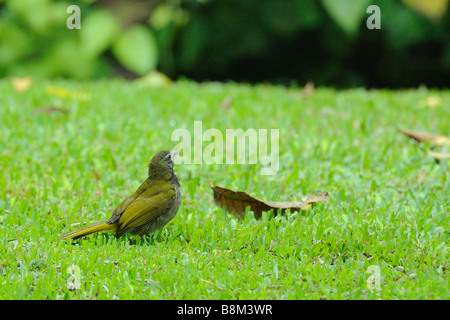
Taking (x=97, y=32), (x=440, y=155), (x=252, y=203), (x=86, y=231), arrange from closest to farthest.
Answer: (x=86, y=231)
(x=252, y=203)
(x=440, y=155)
(x=97, y=32)

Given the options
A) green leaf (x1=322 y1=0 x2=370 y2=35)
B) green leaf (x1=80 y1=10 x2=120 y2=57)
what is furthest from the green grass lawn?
green leaf (x1=80 y1=10 x2=120 y2=57)

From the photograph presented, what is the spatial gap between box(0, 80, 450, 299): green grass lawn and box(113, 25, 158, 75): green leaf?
1721 mm

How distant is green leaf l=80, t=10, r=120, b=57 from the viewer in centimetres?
825

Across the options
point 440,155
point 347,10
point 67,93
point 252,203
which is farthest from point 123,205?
point 347,10

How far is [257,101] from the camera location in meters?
6.48

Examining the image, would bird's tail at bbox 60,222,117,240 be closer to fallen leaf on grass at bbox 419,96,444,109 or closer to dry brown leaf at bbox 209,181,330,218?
dry brown leaf at bbox 209,181,330,218

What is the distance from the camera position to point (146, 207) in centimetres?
340

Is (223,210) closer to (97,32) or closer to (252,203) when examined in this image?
(252,203)

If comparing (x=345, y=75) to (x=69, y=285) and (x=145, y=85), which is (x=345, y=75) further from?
(x=69, y=285)

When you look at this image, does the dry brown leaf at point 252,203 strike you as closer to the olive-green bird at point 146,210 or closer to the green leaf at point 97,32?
the olive-green bird at point 146,210

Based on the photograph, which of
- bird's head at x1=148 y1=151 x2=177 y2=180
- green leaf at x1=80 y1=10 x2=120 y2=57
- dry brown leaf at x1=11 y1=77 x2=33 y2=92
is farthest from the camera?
green leaf at x1=80 y1=10 x2=120 y2=57

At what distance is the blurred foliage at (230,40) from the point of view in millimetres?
8266

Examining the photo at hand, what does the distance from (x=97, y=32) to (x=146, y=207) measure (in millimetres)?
5363

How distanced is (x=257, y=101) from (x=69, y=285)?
394cm
